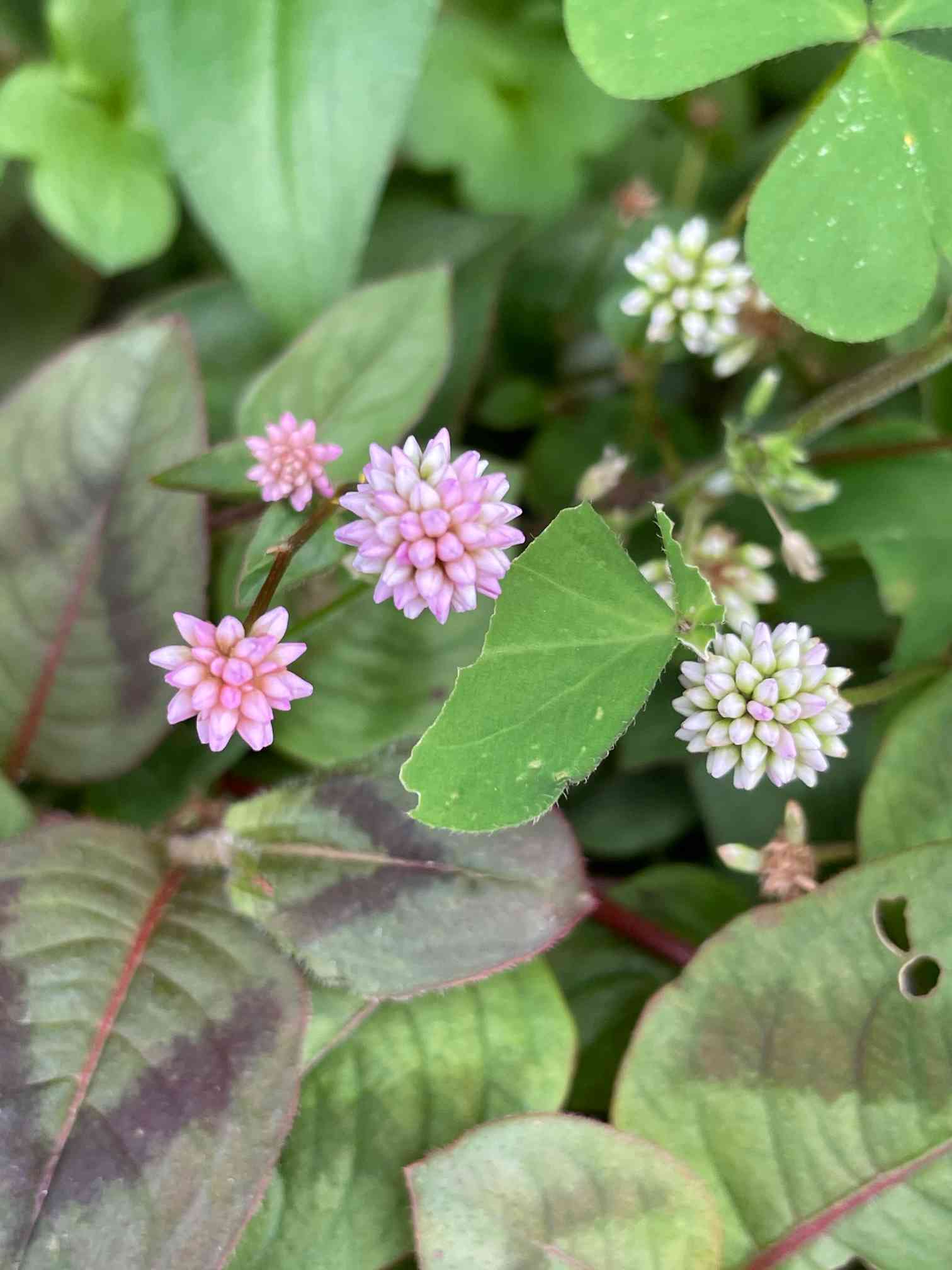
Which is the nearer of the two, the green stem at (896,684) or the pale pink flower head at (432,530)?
the pale pink flower head at (432,530)

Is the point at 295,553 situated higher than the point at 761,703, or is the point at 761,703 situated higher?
the point at 295,553

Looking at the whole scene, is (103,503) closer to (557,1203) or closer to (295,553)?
(295,553)

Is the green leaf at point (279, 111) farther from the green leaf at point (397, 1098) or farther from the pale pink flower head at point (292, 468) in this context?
the green leaf at point (397, 1098)

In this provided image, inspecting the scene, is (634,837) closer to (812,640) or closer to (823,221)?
(812,640)

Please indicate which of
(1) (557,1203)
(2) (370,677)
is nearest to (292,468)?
(2) (370,677)

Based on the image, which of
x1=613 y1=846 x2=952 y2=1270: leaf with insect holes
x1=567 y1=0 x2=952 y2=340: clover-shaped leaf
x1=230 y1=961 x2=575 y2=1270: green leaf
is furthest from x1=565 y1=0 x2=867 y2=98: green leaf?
x1=230 y1=961 x2=575 y2=1270: green leaf

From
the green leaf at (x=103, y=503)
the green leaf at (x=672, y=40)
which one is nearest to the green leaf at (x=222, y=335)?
the green leaf at (x=103, y=503)

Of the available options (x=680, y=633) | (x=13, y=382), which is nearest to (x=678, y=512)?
(x=680, y=633)
